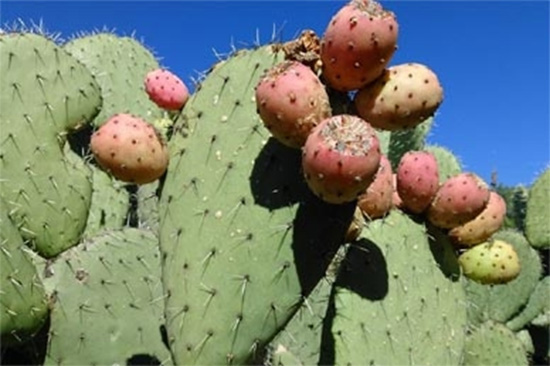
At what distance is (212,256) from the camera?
4.35ft

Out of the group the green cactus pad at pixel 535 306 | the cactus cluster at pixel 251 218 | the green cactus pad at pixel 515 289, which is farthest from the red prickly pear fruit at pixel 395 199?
the green cactus pad at pixel 535 306

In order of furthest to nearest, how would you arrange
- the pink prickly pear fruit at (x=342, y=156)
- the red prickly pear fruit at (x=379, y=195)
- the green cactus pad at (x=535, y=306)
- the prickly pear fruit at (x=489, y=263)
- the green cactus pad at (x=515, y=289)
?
the green cactus pad at (x=535, y=306) < the green cactus pad at (x=515, y=289) < the prickly pear fruit at (x=489, y=263) < the red prickly pear fruit at (x=379, y=195) < the pink prickly pear fruit at (x=342, y=156)

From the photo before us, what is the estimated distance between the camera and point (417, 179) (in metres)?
1.62

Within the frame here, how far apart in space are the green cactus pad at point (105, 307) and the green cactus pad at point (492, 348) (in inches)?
48.7

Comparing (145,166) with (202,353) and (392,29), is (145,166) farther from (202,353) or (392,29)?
(392,29)

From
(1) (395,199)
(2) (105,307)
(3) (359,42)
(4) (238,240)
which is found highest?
(3) (359,42)

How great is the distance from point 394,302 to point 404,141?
1369 millimetres

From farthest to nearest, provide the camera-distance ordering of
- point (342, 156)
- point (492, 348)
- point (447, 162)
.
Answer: point (447, 162) < point (492, 348) < point (342, 156)

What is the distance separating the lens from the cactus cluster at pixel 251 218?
1.25 meters

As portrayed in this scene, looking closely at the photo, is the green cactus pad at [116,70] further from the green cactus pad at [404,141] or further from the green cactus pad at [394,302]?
the green cactus pad at [394,302]

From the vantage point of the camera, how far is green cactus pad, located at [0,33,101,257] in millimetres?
1928

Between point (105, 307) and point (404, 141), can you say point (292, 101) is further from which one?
point (404, 141)

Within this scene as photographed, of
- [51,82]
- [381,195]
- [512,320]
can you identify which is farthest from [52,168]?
[512,320]

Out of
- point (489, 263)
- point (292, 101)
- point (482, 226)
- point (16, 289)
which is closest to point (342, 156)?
point (292, 101)
